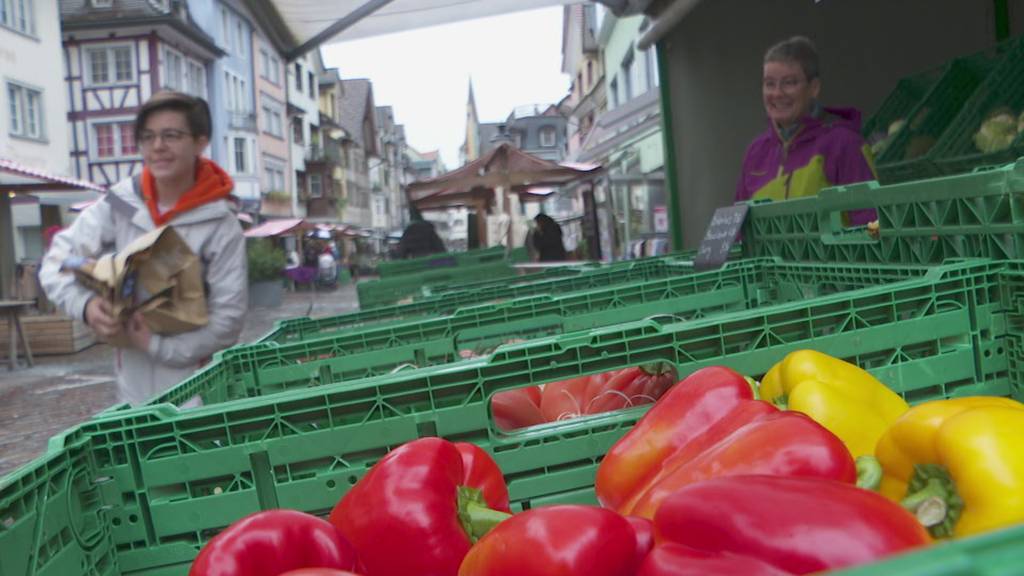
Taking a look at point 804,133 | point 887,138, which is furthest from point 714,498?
point 887,138

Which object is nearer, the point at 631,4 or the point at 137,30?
the point at 631,4

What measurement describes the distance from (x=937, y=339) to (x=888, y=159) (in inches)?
138

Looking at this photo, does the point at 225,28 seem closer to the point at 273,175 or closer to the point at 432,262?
Answer: the point at 273,175

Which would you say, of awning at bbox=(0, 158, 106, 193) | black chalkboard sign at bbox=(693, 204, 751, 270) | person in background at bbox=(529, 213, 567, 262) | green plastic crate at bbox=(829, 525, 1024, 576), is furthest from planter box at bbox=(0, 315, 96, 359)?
green plastic crate at bbox=(829, 525, 1024, 576)

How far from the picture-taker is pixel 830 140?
13.3 feet

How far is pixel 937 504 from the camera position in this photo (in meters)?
1.21

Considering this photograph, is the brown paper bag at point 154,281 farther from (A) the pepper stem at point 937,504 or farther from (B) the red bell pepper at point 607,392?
(A) the pepper stem at point 937,504

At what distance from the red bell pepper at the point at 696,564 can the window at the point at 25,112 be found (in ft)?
90.8

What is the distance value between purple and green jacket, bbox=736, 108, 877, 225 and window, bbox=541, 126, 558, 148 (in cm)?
7906

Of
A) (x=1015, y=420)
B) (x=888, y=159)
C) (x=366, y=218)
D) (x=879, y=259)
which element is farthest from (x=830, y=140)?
(x=366, y=218)

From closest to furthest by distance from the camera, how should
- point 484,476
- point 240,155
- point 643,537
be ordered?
point 643,537 → point 484,476 → point 240,155

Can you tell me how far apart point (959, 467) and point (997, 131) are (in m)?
3.37

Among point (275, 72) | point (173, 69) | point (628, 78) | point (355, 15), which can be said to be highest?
point (275, 72)

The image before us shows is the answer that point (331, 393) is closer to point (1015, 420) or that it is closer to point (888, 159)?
point (1015, 420)
